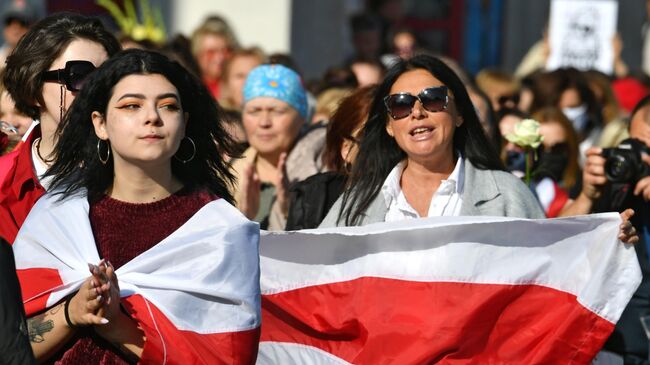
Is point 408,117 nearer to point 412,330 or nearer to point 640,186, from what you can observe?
point 412,330

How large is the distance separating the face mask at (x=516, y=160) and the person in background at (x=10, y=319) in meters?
4.50

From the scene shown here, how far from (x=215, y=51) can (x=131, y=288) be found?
718 centimetres

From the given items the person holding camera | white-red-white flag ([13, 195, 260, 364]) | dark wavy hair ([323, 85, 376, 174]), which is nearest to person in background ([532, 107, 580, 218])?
the person holding camera

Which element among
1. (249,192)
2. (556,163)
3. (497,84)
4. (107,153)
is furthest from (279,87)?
(497,84)

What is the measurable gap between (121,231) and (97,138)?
1.17 ft

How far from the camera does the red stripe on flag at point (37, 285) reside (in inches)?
179

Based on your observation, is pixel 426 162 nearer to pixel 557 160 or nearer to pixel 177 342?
pixel 177 342

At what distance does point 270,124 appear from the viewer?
7695 millimetres

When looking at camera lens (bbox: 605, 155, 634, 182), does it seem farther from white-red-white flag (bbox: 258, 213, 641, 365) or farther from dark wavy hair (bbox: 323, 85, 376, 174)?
dark wavy hair (bbox: 323, 85, 376, 174)

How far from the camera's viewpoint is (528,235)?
557 cm

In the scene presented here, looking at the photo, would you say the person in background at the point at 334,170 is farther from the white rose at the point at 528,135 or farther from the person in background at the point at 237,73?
the person in background at the point at 237,73

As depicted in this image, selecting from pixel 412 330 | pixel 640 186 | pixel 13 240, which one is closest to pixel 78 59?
pixel 13 240

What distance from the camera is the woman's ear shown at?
4.80 metres

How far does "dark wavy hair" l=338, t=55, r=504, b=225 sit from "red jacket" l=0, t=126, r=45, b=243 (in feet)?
4.39
